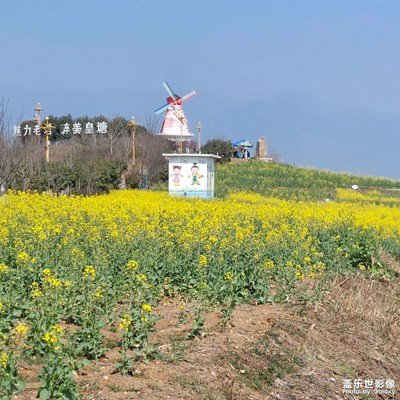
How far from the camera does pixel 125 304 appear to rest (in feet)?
30.1

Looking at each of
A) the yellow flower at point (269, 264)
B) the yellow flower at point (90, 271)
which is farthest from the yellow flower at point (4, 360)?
the yellow flower at point (269, 264)

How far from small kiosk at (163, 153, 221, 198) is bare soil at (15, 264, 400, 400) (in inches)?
956

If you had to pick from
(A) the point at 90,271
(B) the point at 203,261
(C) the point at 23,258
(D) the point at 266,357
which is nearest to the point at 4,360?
(A) the point at 90,271

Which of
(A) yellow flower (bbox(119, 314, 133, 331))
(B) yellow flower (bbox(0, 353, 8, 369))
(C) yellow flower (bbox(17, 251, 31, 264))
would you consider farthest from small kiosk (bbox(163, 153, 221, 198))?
(B) yellow flower (bbox(0, 353, 8, 369))

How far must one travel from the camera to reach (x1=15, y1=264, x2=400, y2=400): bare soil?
259 inches

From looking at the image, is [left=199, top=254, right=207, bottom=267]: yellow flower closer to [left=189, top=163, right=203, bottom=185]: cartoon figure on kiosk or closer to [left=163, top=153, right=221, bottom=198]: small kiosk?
[left=163, top=153, right=221, bottom=198]: small kiosk

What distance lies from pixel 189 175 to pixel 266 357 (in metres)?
27.5

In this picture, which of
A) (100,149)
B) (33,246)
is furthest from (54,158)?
(33,246)

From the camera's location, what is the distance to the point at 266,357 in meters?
7.80

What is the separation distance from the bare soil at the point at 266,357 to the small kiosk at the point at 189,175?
24.3 meters

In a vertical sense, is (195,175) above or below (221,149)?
below

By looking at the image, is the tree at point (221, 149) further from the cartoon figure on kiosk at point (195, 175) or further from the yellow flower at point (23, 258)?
the yellow flower at point (23, 258)

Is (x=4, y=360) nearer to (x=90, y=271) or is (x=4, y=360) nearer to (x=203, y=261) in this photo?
(x=90, y=271)

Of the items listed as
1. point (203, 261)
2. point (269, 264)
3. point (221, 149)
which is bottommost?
point (269, 264)
